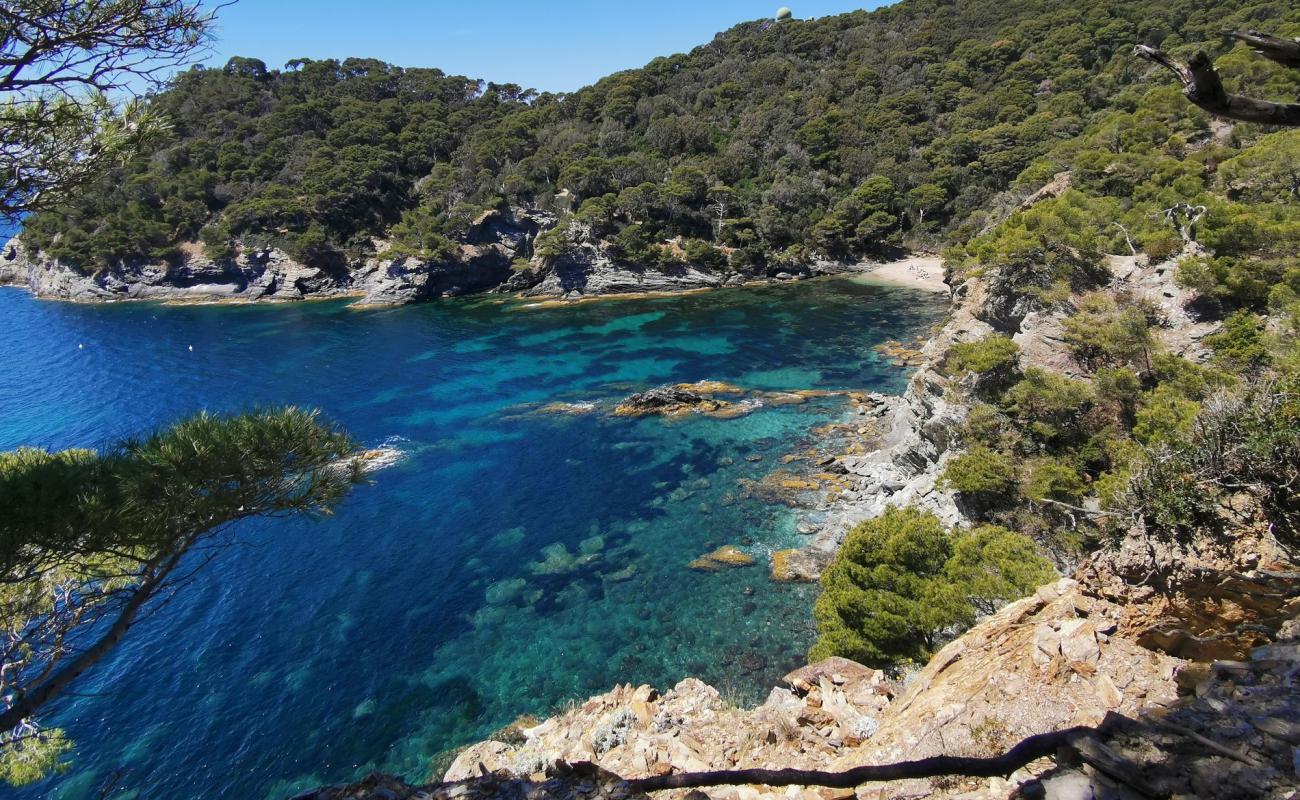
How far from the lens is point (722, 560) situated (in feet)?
75.2

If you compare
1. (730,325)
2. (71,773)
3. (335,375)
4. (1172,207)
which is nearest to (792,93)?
(730,325)

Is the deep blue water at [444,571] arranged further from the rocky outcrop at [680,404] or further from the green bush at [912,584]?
the green bush at [912,584]

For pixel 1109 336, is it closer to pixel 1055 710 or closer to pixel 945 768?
pixel 1055 710

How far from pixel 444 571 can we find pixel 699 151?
274 ft

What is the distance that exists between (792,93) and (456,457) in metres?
86.9

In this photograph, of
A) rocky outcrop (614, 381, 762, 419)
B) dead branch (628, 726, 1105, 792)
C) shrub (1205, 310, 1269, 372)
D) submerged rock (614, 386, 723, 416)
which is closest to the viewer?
dead branch (628, 726, 1105, 792)

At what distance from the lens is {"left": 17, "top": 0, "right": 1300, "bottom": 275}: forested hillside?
7481 centimetres

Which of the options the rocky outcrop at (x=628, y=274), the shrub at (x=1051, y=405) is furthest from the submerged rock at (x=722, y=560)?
the rocky outcrop at (x=628, y=274)

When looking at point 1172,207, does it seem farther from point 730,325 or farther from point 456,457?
point 456,457

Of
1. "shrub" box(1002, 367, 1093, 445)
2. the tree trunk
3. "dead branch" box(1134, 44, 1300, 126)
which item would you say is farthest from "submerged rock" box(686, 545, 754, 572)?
"dead branch" box(1134, 44, 1300, 126)

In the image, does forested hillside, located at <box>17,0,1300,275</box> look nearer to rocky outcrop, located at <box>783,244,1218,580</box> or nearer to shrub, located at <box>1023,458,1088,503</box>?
rocky outcrop, located at <box>783,244,1218,580</box>

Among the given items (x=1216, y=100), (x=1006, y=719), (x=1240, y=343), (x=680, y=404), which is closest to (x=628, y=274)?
(x=680, y=404)

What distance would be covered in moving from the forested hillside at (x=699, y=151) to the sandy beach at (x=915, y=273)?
11.7 feet

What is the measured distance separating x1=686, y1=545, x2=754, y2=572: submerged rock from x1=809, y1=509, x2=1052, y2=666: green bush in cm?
617
